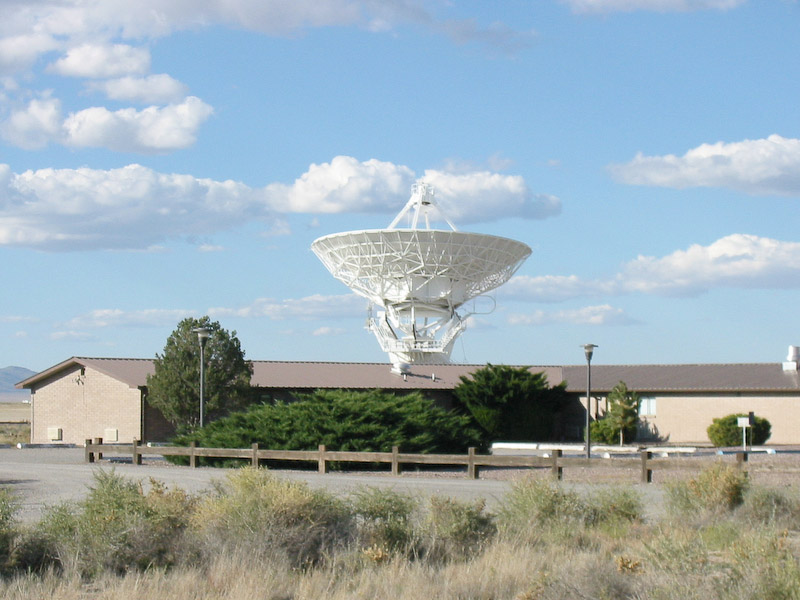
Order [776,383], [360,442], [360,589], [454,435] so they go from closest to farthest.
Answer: [360,589] < [360,442] < [454,435] < [776,383]

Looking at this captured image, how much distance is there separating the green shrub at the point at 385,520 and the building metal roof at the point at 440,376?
97.4ft

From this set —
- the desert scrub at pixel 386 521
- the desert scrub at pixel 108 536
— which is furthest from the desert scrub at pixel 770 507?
the desert scrub at pixel 108 536

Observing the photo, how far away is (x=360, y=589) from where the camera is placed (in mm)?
9273

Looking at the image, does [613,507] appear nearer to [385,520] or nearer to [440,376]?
[385,520]

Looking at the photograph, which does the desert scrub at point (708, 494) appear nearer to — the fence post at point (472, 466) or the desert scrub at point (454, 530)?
the desert scrub at point (454, 530)

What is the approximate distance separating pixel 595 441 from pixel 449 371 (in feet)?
30.1

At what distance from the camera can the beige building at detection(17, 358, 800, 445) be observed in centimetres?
4125

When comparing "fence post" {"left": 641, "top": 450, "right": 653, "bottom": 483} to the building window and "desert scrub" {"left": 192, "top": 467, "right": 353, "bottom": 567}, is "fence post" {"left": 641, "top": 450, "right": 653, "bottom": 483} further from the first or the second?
the building window

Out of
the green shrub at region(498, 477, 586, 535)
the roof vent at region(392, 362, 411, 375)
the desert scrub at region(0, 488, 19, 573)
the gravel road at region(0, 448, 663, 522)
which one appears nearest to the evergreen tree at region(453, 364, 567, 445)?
the roof vent at region(392, 362, 411, 375)

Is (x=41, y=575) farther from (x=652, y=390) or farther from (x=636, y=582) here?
(x=652, y=390)

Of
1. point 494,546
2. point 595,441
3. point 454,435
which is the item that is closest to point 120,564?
point 494,546

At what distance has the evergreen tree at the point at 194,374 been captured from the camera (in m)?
32.3

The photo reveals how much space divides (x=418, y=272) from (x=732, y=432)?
1485 centimetres

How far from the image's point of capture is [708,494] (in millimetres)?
13562
